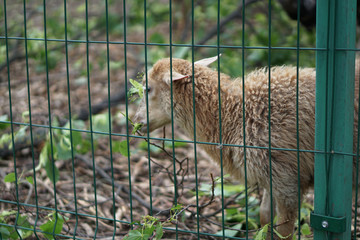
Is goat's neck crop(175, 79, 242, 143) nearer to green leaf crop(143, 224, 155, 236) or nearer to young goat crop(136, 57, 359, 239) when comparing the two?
young goat crop(136, 57, 359, 239)

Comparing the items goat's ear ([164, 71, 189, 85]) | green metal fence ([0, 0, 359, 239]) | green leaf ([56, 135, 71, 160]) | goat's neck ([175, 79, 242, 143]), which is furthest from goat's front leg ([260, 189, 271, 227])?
green leaf ([56, 135, 71, 160])

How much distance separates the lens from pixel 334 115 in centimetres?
297

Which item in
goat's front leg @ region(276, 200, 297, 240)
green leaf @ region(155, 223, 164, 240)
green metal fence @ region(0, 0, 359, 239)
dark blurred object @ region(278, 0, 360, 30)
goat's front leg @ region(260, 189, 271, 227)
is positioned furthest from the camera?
dark blurred object @ region(278, 0, 360, 30)

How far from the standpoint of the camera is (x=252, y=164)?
157 inches

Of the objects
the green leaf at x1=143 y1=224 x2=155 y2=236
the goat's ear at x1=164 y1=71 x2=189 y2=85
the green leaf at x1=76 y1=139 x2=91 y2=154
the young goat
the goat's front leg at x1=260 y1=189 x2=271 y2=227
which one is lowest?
the goat's front leg at x1=260 y1=189 x2=271 y2=227

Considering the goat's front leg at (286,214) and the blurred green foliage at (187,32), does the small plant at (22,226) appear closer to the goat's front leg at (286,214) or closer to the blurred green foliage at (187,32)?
the goat's front leg at (286,214)

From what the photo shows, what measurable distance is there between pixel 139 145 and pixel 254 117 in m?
2.96

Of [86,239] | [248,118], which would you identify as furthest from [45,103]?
[248,118]

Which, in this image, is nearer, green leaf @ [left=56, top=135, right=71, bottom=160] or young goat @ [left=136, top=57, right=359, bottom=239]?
young goat @ [left=136, top=57, right=359, bottom=239]

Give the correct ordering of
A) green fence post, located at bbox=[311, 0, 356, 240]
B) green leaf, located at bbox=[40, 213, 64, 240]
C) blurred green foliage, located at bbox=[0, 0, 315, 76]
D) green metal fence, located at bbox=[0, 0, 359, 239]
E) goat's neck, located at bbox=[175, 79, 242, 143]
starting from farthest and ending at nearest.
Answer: blurred green foliage, located at bbox=[0, 0, 315, 76]
goat's neck, located at bbox=[175, 79, 242, 143]
green leaf, located at bbox=[40, 213, 64, 240]
green metal fence, located at bbox=[0, 0, 359, 239]
green fence post, located at bbox=[311, 0, 356, 240]

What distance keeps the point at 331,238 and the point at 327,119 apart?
73 centimetres

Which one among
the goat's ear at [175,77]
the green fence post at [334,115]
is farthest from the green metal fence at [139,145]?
the goat's ear at [175,77]

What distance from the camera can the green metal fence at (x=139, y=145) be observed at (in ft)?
9.80

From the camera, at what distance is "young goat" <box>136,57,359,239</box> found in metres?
3.97
